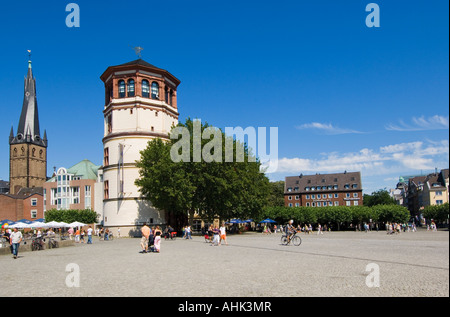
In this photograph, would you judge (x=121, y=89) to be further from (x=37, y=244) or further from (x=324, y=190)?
(x=324, y=190)

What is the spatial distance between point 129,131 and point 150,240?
112 ft

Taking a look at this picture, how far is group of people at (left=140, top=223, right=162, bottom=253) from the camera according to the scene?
25375 millimetres

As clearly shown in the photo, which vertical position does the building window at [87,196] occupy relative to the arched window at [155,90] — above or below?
below

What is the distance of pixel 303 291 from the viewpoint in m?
10.6

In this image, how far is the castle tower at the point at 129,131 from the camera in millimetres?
56812

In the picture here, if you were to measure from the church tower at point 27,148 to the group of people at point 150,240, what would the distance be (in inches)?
5182

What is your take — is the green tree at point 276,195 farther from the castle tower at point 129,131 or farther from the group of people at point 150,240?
the group of people at point 150,240

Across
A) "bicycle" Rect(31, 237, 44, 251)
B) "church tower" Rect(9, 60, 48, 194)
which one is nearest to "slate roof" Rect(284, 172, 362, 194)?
"church tower" Rect(9, 60, 48, 194)

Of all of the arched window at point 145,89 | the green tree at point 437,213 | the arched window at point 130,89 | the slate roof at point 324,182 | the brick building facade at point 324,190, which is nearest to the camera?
the arched window at point 130,89

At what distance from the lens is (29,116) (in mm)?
143625

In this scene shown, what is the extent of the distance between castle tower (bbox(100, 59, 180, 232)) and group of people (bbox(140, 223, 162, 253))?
30.9 metres

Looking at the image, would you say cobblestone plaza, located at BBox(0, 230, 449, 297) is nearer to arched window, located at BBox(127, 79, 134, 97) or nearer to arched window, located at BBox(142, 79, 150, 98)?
arched window, located at BBox(127, 79, 134, 97)

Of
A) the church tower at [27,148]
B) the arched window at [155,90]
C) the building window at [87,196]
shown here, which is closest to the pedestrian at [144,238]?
the arched window at [155,90]
